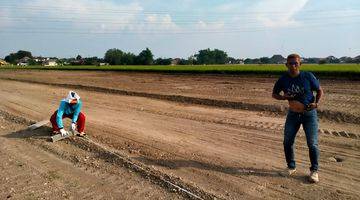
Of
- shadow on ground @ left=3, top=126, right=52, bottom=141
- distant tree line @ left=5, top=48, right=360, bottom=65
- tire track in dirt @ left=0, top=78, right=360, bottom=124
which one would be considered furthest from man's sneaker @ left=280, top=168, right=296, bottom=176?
distant tree line @ left=5, top=48, right=360, bottom=65

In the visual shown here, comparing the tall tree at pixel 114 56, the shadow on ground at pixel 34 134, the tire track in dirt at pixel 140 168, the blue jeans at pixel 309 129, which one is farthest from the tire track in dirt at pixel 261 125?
the tall tree at pixel 114 56

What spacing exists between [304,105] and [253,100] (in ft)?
34.8

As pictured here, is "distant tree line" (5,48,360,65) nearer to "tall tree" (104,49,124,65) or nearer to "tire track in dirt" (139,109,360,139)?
"tall tree" (104,49,124,65)

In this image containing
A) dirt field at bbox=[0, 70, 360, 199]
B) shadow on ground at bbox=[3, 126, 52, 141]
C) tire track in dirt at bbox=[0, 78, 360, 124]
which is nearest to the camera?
dirt field at bbox=[0, 70, 360, 199]

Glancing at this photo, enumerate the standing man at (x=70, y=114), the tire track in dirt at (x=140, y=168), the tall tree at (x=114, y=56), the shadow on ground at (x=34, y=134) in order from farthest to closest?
the tall tree at (x=114, y=56) → the shadow on ground at (x=34, y=134) → the standing man at (x=70, y=114) → the tire track in dirt at (x=140, y=168)

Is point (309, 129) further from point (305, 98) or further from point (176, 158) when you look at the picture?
point (176, 158)

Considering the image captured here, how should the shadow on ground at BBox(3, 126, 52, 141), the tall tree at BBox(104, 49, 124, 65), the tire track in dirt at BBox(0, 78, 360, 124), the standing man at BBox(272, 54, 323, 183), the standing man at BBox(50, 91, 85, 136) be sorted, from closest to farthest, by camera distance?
the standing man at BBox(272, 54, 323, 183), the standing man at BBox(50, 91, 85, 136), the shadow on ground at BBox(3, 126, 52, 141), the tire track in dirt at BBox(0, 78, 360, 124), the tall tree at BBox(104, 49, 124, 65)

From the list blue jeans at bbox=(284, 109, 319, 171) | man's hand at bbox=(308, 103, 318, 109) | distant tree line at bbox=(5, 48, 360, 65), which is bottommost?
distant tree line at bbox=(5, 48, 360, 65)

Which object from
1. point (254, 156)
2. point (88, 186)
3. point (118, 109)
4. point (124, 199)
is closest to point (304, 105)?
point (254, 156)

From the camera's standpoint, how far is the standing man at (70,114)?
9.83 metres

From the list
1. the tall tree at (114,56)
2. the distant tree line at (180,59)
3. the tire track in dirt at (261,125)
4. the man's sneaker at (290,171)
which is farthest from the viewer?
the tall tree at (114,56)

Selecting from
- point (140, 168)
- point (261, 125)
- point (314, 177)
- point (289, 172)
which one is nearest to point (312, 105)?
point (314, 177)

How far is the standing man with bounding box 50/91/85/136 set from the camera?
32.2 ft

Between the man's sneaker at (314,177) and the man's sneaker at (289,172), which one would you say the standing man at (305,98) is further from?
the man's sneaker at (289,172)
